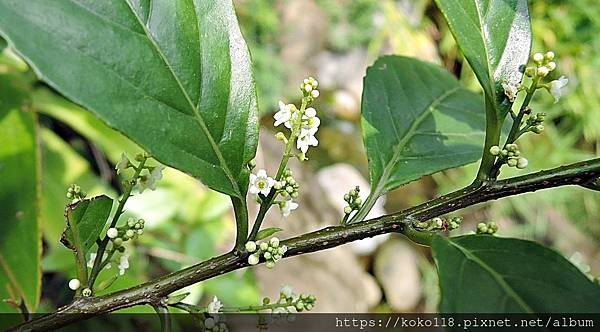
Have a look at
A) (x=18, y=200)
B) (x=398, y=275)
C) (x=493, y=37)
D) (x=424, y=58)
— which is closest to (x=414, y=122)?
(x=493, y=37)

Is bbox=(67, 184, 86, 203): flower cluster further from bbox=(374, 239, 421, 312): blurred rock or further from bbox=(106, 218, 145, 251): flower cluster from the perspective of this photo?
bbox=(374, 239, 421, 312): blurred rock

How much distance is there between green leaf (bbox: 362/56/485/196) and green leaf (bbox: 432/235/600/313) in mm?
146

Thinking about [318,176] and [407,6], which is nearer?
[318,176]

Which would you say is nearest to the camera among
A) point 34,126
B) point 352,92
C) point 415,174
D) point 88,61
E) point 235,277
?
point 88,61

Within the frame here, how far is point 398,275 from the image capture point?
335 centimetres

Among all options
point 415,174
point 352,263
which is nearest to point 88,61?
point 415,174

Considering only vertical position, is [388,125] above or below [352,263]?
below

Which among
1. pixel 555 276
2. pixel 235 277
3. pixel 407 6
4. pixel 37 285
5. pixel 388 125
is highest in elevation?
pixel 407 6

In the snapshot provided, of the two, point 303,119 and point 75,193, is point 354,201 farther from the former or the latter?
point 75,193

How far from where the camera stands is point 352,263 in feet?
10.2

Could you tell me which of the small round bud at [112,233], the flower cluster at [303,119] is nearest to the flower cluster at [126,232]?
the small round bud at [112,233]

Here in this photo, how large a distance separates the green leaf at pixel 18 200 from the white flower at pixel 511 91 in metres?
0.60

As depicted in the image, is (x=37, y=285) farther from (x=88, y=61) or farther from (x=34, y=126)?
(x=88, y=61)

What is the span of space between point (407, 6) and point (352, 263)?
194cm
